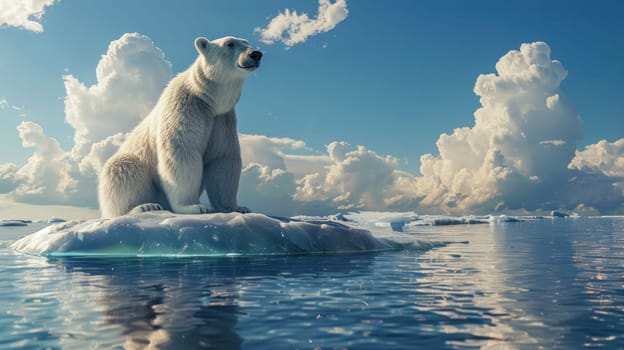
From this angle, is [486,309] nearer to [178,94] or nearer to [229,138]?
[229,138]

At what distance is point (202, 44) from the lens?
12.0 metres

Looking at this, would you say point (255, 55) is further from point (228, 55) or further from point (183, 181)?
point (183, 181)

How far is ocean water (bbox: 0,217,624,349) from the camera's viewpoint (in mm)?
4496

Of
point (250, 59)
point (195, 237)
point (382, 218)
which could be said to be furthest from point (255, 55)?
point (382, 218)

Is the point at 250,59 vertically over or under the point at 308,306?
over

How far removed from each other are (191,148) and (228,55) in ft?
7.58

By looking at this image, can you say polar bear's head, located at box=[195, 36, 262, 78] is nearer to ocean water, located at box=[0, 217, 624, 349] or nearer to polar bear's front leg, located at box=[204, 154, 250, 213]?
polar bear's front leg, located at box=[204, 154, 250, 213]

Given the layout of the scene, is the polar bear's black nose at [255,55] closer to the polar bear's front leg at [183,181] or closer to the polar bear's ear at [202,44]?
the polar bear's ear at [202,44]

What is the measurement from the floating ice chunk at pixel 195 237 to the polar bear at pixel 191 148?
63 centimetres

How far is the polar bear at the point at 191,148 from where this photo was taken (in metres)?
11.6

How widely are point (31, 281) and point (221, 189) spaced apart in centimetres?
507

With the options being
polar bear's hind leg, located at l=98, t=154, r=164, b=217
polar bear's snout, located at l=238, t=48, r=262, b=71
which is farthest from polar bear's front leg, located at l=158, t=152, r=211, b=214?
polar bear's snout, located at l=238, t=48, r=262, b=71

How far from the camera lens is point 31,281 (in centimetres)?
819

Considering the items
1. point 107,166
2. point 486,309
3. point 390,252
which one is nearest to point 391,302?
point 486,309
